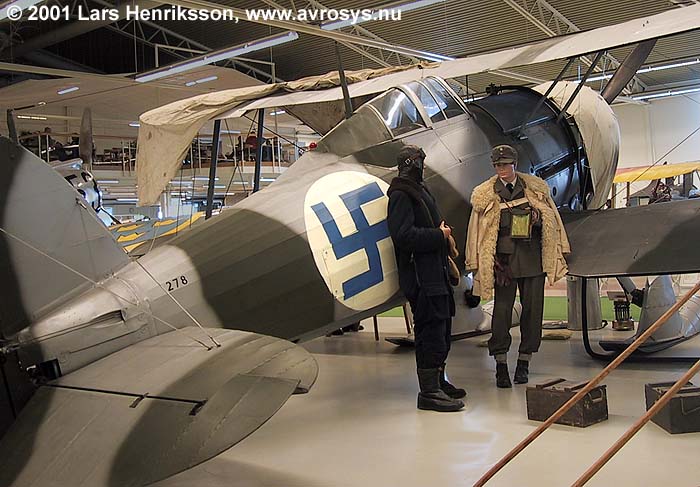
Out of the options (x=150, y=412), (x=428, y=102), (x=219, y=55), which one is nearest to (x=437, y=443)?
(x=150, y=412)

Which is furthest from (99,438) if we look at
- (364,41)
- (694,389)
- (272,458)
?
(364,41)

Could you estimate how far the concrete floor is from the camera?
3551 mm

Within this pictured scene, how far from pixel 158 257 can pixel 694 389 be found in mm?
3081

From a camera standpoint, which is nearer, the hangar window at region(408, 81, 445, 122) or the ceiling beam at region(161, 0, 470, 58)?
the hangar window at region(408, 81, 445, 122)

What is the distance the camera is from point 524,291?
5461 mm

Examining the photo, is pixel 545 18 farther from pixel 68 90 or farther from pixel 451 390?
pixel 451 390

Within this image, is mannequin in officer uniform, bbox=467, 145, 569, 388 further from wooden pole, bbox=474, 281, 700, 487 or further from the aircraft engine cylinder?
wooden pole, bbox=474, 281, 700, 487

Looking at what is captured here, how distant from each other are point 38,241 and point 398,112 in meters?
3.16

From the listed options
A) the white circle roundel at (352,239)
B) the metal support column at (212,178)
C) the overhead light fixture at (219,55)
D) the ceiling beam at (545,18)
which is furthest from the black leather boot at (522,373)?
the ceiling beam at (545,18)

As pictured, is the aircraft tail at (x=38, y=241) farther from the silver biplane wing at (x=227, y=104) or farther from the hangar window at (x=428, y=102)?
the silver biplane wing at (x=227, y=104)

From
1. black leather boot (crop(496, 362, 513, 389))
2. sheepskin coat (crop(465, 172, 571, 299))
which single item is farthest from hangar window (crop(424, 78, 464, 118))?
black leather boot (crop(496, 362, 513, 389))

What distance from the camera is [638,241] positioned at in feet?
17.9

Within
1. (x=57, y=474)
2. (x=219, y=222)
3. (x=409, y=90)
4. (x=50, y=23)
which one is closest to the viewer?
(x=57, y=474)

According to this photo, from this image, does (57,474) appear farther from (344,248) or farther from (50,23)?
(50,23)
